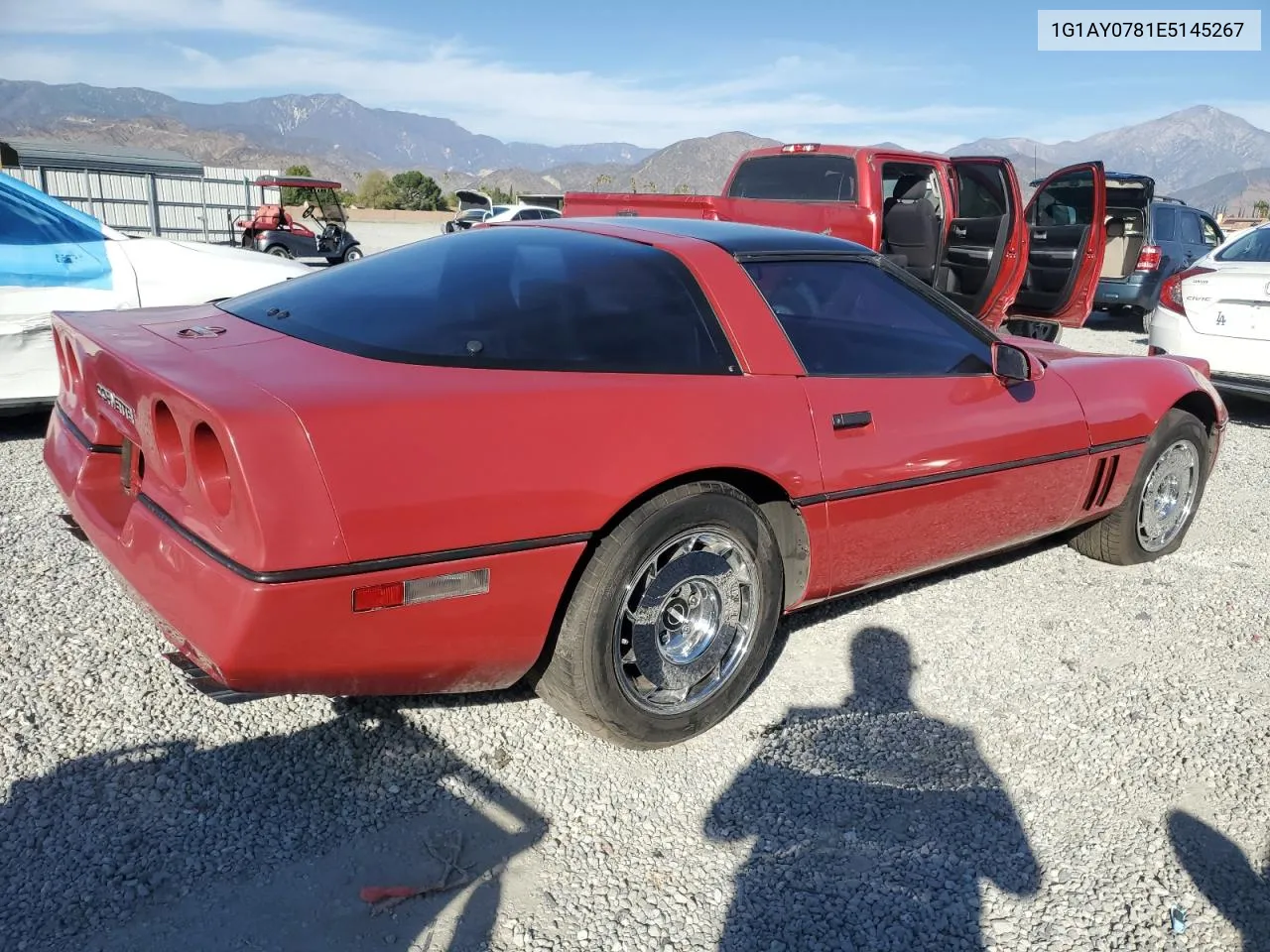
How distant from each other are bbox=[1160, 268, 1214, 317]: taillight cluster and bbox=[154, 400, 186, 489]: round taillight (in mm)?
7066

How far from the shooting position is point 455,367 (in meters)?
2.27

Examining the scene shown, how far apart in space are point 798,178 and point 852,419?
20.4 feet

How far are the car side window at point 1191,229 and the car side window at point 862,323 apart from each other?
10864 mm

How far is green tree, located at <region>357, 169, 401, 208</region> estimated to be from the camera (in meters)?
47.1

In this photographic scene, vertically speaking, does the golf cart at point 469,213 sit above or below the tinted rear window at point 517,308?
above

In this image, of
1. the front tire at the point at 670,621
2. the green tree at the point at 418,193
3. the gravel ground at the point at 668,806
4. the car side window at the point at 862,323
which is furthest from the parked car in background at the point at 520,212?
the green tree at the point at 418,193

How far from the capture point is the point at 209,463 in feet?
6.51

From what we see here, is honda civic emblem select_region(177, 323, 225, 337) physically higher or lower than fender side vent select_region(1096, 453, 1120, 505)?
higher

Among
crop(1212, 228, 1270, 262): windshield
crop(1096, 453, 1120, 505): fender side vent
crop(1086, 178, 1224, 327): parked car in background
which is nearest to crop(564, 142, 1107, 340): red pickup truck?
crop(1212, 228, 1270, 262): windshield

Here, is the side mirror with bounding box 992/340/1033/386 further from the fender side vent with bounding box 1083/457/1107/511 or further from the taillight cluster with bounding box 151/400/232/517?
the taillight cluster with bounding box 151/400/232/517

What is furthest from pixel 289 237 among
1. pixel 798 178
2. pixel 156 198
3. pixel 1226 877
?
pixel 1226 877

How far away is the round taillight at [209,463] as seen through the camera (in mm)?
1964

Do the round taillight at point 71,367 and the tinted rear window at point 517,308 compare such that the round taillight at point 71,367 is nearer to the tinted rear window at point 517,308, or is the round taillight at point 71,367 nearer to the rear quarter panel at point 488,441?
the tinted rear window at point 517,308

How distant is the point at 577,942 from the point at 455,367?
127cm
